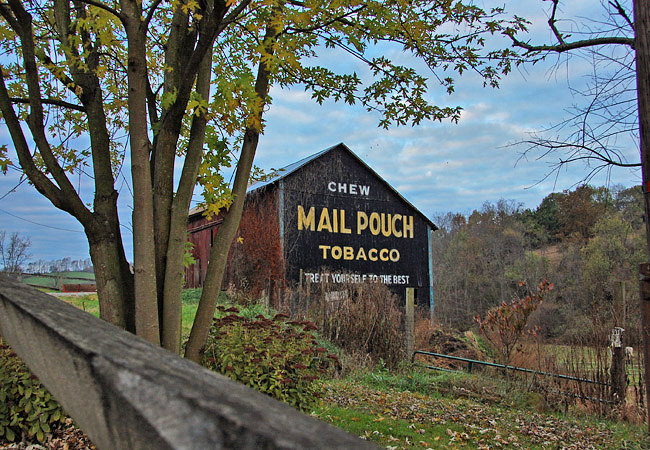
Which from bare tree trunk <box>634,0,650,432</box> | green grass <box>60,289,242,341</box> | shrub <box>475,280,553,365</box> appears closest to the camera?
bare tree trunk <box>634,0,650,432</box>

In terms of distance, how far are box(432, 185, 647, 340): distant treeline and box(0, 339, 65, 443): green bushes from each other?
24.4 metres

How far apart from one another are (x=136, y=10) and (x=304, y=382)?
4.22 meters

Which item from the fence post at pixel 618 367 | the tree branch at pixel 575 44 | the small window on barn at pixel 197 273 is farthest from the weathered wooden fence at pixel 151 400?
the small window on barn at pixel 197 273

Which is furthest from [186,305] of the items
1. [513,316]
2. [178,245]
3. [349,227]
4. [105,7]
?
[105,7]

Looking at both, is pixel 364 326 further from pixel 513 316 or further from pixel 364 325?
pixel 513 316

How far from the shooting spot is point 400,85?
6.50 metres

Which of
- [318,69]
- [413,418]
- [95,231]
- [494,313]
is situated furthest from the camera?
[494,313]

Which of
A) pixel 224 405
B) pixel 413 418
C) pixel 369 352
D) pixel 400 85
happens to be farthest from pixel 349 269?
pixel 224 405

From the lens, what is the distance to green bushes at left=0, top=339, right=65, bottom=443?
4320 mm

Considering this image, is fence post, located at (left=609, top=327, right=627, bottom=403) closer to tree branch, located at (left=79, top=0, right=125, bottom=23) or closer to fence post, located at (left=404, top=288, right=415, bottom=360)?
fence post, located at (left=404, top=288, right=415, bottom=360)

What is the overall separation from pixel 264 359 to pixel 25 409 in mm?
2227

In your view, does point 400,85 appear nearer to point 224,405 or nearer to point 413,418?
point 413,418

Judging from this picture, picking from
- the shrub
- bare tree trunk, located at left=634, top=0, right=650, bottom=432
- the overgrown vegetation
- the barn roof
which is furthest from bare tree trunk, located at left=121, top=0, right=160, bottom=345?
the barn roof

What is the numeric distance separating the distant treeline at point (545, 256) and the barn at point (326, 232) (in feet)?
29.7
